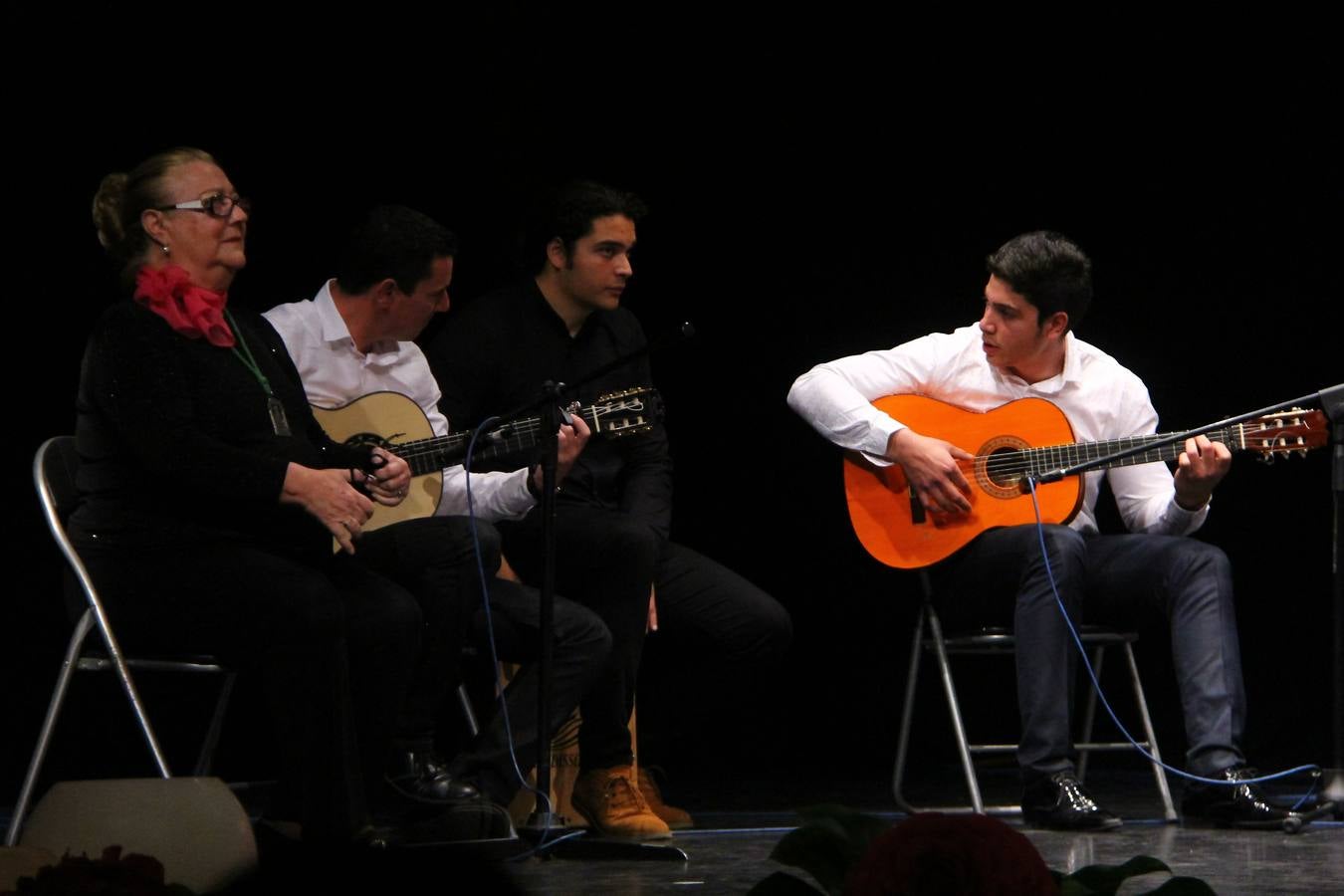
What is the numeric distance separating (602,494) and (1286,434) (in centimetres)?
155

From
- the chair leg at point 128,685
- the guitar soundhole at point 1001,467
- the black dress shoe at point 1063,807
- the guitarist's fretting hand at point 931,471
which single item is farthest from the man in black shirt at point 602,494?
the chair leg at point 128,685

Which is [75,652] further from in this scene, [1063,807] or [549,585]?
[1063,807]

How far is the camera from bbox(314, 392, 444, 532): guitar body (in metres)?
3.71

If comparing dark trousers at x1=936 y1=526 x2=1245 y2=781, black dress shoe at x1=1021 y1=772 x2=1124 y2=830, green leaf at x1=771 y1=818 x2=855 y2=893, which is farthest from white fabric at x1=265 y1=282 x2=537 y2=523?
green leaf at x1=771 y1=818 x2=855 y2=893

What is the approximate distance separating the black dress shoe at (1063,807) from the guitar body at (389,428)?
144cm

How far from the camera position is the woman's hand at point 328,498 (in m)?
3.07

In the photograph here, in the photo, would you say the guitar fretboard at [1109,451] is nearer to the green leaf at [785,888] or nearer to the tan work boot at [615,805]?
the tan work boot at [615,805]

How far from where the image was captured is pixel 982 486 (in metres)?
4.00

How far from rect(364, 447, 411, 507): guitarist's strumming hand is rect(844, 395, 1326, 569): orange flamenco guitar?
3.75 ft

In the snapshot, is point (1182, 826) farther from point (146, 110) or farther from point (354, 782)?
point (146, 110)

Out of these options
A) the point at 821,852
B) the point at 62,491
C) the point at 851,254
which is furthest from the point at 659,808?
the point at 821,852

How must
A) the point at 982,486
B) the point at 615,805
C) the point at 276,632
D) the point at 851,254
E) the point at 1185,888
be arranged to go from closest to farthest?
the point at 1185,888 → the point at 276,632 → the point at 615,805 → the point at 982,486 → the point at 851,254

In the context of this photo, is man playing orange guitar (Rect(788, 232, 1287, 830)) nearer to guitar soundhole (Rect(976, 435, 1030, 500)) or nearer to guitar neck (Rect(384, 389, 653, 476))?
guitar soundhole (Rect(976, 435, 1030, 500))

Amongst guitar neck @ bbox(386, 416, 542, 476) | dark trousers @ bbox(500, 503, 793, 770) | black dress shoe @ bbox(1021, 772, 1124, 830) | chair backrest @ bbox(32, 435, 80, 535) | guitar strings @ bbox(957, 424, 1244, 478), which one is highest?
guitar strings @ bbox(957, 424, 1244, 478)
